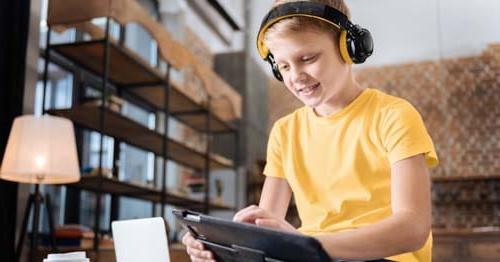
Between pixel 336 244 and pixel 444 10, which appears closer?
pixel 336 244

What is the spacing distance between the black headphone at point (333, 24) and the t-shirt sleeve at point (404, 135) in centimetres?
12

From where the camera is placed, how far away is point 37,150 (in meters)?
2.58

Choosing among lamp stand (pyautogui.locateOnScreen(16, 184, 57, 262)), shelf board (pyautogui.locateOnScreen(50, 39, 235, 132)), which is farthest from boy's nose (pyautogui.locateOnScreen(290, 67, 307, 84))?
shelf board (pyautogui.locateOnScreen(50, 39, 235, 132))

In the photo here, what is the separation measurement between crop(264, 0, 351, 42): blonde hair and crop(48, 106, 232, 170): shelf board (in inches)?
99.5

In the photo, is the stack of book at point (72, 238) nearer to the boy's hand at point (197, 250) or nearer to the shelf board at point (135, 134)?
the shelf board at point (135, 134)

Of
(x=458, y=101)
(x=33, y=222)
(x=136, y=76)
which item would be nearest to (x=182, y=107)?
(x=136, y=76)

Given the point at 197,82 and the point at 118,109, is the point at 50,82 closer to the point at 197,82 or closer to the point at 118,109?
the point at 118,109

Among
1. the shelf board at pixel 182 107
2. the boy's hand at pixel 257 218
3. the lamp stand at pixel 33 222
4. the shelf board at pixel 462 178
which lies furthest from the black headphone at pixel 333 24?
the shelf board at pixel 182 107

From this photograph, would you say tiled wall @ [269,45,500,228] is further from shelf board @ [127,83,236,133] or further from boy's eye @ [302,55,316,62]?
boy's eye @ [302,55,316,62]

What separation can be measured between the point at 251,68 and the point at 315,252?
18.8 feet

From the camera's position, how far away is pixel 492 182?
149 inches

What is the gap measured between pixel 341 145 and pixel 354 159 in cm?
5

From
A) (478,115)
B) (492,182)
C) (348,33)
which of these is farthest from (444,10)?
(348,33)

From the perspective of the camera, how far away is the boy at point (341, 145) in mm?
898
